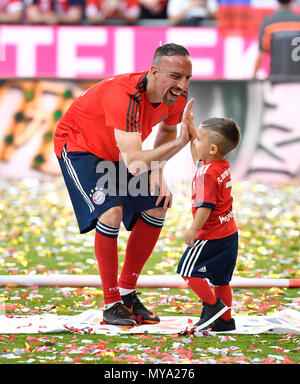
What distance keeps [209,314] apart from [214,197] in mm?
667

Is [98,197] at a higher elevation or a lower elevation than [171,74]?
lower

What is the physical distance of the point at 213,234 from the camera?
465cm

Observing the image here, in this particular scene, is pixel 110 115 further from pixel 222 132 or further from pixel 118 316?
pixel 118 316

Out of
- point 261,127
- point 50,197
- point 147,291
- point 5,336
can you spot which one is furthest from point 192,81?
point 5,336

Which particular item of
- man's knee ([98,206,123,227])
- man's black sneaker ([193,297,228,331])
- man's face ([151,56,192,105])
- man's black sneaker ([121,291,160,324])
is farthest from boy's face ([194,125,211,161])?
man's black sneaker ([121,291,160,324])

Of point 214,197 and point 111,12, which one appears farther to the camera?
point 111,12

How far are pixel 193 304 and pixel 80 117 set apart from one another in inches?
56.5

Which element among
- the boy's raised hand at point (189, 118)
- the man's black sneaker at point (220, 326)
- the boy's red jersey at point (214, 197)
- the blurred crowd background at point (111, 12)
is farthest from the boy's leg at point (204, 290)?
the blurred crowd background at point (111, 12)

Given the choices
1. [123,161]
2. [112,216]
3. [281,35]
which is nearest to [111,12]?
[281,35]

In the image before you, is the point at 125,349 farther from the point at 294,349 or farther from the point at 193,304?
the point at 193,304

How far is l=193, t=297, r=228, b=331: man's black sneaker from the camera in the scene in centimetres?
459

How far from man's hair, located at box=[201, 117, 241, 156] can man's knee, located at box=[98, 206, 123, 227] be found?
69 cm

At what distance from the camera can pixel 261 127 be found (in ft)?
37.5

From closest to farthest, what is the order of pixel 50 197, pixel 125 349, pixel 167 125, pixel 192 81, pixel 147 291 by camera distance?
pixel 125 349 < pixel 167 125 < pixel 147 291 < pixel 50 197 < pixel 192 81
